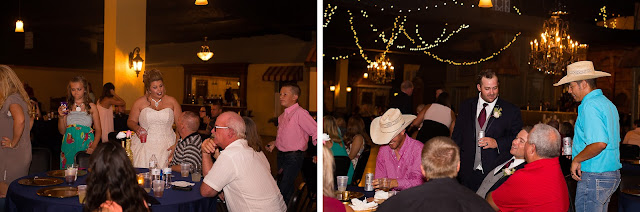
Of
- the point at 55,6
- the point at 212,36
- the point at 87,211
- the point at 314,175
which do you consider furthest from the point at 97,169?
the point at 212,36

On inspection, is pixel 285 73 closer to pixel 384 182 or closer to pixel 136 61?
pixel 136 61

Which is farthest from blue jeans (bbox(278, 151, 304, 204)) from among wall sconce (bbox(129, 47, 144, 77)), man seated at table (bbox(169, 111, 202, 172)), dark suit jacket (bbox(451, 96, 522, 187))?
wall sconce (bbox(129, 47, 144, 77))

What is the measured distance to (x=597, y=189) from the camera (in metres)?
3.24

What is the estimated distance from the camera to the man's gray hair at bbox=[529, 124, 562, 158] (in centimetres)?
267

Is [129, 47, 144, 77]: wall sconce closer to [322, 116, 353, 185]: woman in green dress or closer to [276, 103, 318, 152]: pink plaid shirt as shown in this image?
[276, 103, 318, 152]: pink plaid shirt

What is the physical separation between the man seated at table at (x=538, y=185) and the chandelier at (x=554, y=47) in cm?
653

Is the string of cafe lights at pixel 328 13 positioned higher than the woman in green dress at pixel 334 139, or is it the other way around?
the string of cafe lights at pixel 328 13

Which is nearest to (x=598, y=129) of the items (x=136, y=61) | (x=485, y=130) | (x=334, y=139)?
(x=485, y=130)

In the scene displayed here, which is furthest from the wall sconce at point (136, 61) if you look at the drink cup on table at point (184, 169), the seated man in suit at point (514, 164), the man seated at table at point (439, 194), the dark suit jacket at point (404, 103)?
the man seated at table at point (439, 194)

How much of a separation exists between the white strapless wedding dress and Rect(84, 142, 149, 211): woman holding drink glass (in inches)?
88.1

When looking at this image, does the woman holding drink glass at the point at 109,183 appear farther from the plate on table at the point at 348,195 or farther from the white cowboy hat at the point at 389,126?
the white cowboy hat at the point at 389,126

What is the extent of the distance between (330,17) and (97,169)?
806cm

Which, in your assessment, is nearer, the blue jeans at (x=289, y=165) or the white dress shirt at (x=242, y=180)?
the white dress shirt at (x=242, y=180)

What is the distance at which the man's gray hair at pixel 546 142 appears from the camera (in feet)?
8.77
